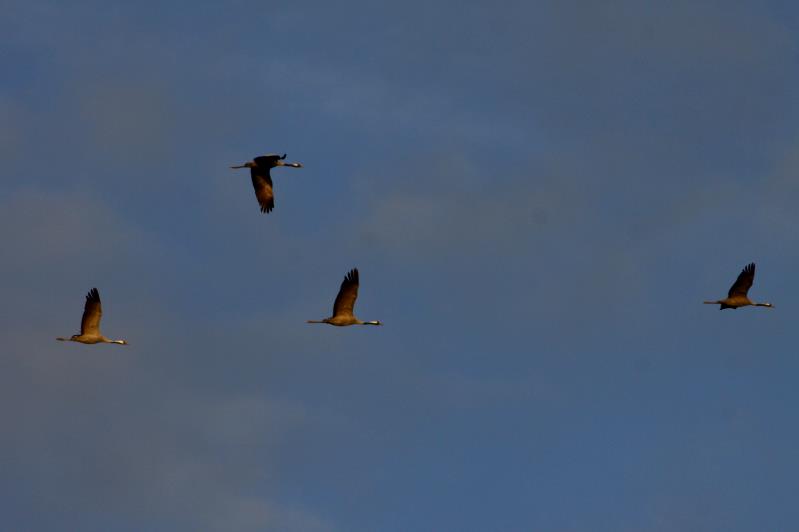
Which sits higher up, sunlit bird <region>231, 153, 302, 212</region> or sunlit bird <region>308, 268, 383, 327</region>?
sunlit bird <region>231, 153, 302, 212</region>

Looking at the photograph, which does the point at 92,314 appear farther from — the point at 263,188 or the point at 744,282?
the point at 744,282

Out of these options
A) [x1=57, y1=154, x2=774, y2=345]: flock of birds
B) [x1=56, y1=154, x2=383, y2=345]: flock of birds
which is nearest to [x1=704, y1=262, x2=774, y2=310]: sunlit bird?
[x1=57, y1=154, x2=774, y2=345]: flock of birds

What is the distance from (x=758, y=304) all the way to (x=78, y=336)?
99.2 feet

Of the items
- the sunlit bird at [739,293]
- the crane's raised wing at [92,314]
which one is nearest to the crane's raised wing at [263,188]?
the crane's raised wing at [92,314]

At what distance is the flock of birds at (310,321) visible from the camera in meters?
68.1

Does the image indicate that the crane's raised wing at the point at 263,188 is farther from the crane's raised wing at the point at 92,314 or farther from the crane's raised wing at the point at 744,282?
the crane's raised wing at the point at 744,282

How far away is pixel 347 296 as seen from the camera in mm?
68562

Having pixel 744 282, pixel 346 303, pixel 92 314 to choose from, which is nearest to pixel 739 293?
pixel 744 282

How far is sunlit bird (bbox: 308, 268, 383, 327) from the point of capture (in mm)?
67938

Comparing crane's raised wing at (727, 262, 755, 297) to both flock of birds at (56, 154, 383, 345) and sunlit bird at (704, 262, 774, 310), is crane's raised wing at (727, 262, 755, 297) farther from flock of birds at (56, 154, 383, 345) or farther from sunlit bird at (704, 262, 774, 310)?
flock of birds at (56, 154, 383, 345)

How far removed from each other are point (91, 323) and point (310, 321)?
9.06m

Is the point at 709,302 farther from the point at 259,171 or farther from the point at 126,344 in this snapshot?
the point at 126,344

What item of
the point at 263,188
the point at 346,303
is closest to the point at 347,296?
the point at 346,303

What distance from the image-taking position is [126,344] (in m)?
71.4
